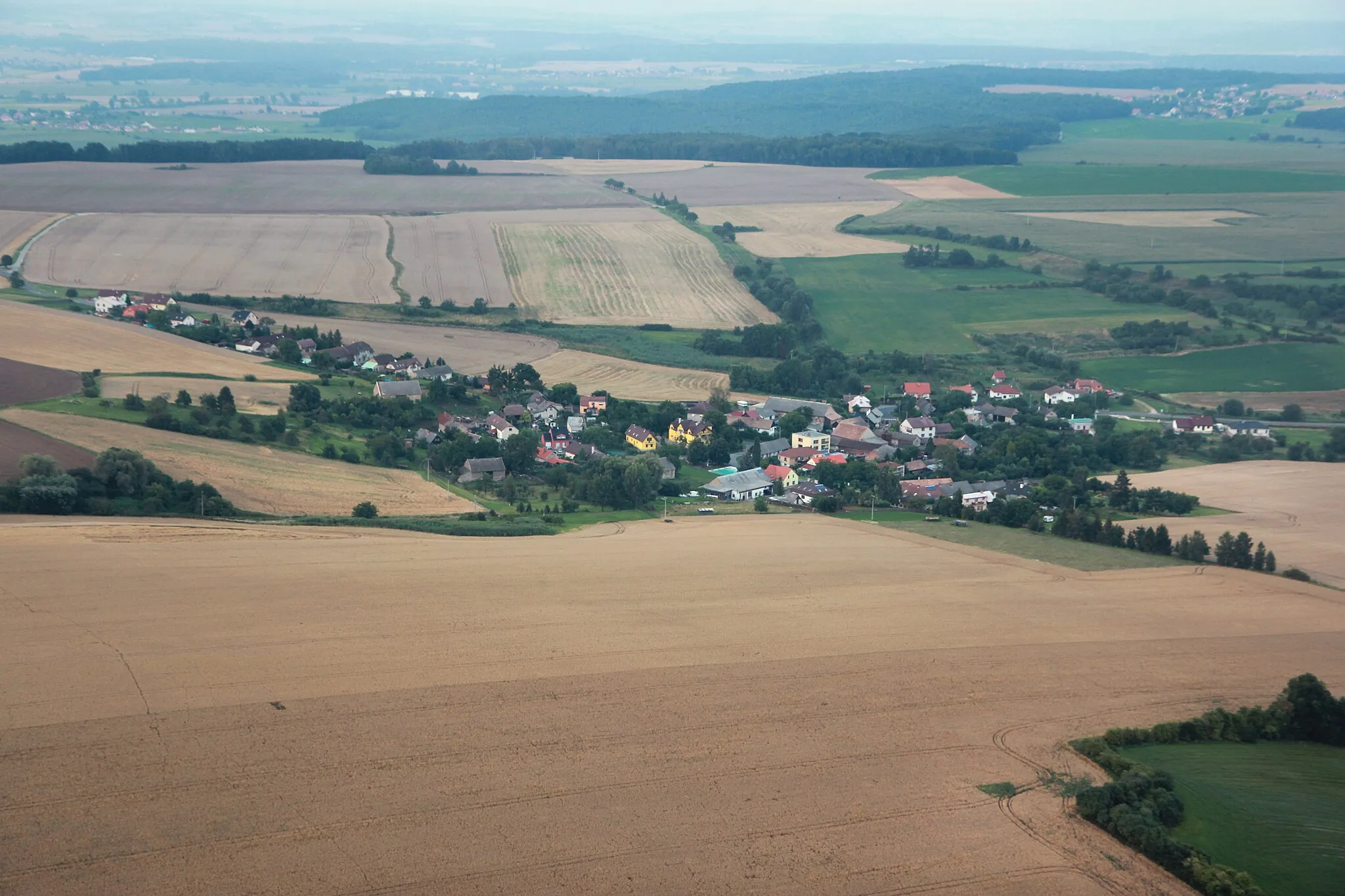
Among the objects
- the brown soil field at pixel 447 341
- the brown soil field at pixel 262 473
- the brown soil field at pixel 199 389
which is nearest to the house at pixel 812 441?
the brown soil field at pixel 447 341

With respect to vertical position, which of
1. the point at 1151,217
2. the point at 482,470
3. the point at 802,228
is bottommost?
the point at 482,470

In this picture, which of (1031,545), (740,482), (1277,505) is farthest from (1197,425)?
(1031,545)

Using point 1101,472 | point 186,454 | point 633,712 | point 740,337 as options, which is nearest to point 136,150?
point 740,337

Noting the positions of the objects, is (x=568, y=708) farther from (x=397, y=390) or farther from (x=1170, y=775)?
(x=397, y=390)

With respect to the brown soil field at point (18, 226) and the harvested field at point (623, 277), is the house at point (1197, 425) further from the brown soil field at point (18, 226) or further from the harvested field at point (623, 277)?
the brown soil field at point (18, 226)

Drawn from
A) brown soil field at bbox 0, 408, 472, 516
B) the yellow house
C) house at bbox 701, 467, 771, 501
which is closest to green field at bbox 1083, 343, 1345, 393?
the yellow house

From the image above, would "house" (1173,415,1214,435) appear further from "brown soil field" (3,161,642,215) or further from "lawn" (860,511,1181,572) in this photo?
"brown soil field" (3,161,642,215)
